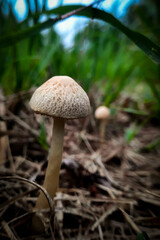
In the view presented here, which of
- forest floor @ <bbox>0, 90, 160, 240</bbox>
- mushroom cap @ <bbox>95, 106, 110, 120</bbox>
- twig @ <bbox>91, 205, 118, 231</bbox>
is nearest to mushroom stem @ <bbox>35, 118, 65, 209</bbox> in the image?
forest floor @ <bbox>0, 90, 160, 240</bbox>

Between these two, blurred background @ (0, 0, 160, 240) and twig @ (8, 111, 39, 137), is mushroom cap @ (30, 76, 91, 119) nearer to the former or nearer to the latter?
blurred background @ (0, 0, 160, 240)

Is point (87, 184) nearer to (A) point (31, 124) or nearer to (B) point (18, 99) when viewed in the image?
(A) point (31, 124)

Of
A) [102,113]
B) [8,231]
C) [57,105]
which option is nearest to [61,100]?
[57,105]

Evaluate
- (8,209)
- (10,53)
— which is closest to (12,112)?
(10,53)

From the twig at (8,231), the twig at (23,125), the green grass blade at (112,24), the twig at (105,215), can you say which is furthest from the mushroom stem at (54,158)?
the twig at (23,125)

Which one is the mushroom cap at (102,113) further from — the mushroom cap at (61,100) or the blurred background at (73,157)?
the mushroom cap at (61,100)

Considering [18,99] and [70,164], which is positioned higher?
[18,99]

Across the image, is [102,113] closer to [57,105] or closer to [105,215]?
[105,215]
